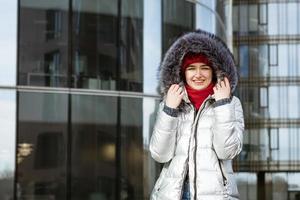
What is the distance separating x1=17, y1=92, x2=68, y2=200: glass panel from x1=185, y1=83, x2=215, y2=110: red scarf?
9.44 m

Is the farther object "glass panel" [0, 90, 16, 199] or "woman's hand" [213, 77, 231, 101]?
"glass panel" [0, 90, 16, 199]

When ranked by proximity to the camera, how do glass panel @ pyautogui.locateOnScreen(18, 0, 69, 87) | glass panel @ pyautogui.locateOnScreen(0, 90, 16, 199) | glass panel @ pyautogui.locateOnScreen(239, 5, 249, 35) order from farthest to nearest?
1. glass panel @ pyautogui.locateOnScreen(239, 5, 249, 35)
2. glass panel @ pyautogui.locateOnScreen(18, 0, 69, 87)
3. glass panel @ pyautogui.locateOnScreen(0, 90, 16, 199)

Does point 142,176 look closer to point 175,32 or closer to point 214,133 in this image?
point 175,32

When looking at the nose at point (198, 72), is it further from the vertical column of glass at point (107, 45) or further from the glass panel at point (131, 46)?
the glass panel at point (131, 46)

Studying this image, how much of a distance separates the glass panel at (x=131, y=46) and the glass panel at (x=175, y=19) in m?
0.68

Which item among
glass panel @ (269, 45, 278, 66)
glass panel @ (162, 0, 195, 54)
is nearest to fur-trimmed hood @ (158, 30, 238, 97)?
glass panel @ (162, 0, 195, 54)

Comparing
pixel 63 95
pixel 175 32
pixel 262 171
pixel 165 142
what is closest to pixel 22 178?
pixel 63 95

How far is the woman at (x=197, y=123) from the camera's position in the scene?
143 inches

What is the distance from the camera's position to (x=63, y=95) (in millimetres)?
13344

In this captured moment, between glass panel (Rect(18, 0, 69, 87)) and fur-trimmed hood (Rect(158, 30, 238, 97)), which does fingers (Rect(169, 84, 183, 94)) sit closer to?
fur-trimmed hood (Rect(158, 30, 238, 97))

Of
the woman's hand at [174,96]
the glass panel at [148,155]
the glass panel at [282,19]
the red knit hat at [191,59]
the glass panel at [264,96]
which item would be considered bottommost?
the glass panel at [148,155]

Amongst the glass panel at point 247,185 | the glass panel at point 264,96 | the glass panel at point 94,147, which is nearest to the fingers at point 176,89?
the glass panel at point 94,147

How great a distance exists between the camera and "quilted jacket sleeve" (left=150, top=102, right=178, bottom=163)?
12.1 ft

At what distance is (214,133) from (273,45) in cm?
3831
